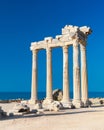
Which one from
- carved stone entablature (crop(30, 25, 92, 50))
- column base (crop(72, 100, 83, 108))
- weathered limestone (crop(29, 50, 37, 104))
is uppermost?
carved stone entablature (crop(30, 25, 92, 50))

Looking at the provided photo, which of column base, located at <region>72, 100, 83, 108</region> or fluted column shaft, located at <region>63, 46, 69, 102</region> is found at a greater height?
fluted column shaft, located at <region>63, 46, 69, 102</region>

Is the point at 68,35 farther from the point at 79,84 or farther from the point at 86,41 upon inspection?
A: the point at 79,84

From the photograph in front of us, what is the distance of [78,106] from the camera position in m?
35.6

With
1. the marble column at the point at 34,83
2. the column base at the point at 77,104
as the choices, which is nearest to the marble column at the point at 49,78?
the marble column at the point at 34,83

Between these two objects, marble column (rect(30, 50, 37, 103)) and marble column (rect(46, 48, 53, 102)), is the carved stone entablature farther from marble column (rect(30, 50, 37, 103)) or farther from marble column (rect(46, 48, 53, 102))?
marble column (rect(30, 50, 37, 103))

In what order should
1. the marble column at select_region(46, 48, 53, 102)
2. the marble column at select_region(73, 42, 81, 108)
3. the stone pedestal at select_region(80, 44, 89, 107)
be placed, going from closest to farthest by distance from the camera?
the marble column at select_region(73, 42, 81, 108) → the stone pedestal at select_region(80, 44, 89, 107) → the marble column at select_region(46, 48, 53, 102)

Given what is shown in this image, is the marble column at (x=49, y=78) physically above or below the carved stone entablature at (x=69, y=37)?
below

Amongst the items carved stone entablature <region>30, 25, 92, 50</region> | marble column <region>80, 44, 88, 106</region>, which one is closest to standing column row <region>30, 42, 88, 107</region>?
marble column <region>80, 44, 88, 106</region>

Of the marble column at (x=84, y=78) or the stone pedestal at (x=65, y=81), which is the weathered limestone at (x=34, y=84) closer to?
the stone pedestal at (x=65, y=81)

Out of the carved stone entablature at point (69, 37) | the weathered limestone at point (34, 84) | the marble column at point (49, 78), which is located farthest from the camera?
the weathered limestone at point (34, 84)

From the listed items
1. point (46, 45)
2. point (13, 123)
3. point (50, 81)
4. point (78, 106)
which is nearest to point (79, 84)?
point (78, 106)

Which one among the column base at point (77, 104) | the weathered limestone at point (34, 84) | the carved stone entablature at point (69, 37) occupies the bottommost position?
the column base at point (77, 104)

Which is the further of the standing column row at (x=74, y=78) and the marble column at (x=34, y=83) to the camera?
the marble column at (x=34, y=83)

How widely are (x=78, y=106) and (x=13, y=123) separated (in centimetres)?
1729
